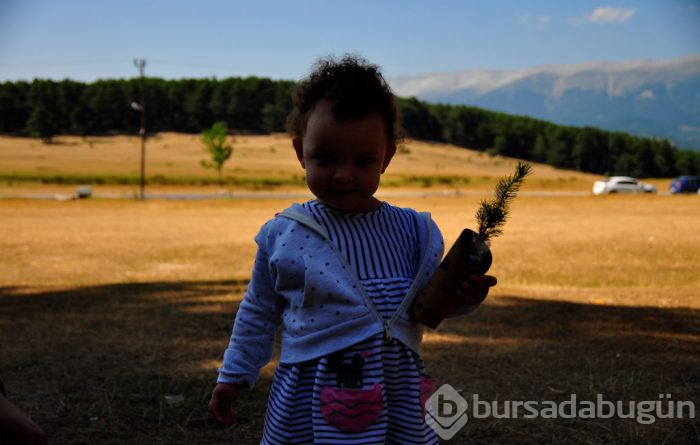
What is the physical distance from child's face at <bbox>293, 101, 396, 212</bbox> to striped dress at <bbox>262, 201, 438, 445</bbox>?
10 centimetres

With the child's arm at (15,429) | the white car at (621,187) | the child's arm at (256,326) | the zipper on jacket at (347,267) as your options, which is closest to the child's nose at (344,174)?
the zipper on jacket at (347,267)

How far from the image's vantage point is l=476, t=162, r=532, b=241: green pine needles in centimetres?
217

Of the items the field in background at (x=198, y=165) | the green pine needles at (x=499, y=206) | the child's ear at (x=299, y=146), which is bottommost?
the field in background at (x=198, y=165)

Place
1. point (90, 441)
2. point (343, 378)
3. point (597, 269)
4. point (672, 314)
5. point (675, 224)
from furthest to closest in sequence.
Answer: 1. point (675, 224)
2. point (597, 269)
3. point (672, 314)
4. point (90, 441)
5. point (343, 378)

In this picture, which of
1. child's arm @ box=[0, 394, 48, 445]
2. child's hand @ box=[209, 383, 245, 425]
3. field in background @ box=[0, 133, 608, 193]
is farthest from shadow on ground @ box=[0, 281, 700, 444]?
field in background @ box=[0, 133, 608, 193]

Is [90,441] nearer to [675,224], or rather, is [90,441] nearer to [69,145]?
[675,224]

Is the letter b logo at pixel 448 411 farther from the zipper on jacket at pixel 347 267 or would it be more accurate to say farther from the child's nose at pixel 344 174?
the child's nose at pixel 344 174

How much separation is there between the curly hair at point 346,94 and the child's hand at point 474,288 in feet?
1.94

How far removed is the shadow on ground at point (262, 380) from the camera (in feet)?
13.2

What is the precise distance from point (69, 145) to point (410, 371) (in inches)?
3990

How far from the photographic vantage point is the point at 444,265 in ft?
7.14

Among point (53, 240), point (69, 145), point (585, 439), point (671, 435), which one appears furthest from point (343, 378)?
point (69, 145)

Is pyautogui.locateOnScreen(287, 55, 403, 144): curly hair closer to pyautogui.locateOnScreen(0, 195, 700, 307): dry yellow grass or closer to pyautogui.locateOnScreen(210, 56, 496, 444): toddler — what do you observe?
pyautogui.locateOnScreen(210, 56, 496, 444): toddler

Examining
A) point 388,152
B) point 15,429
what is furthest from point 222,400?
point 388,152
